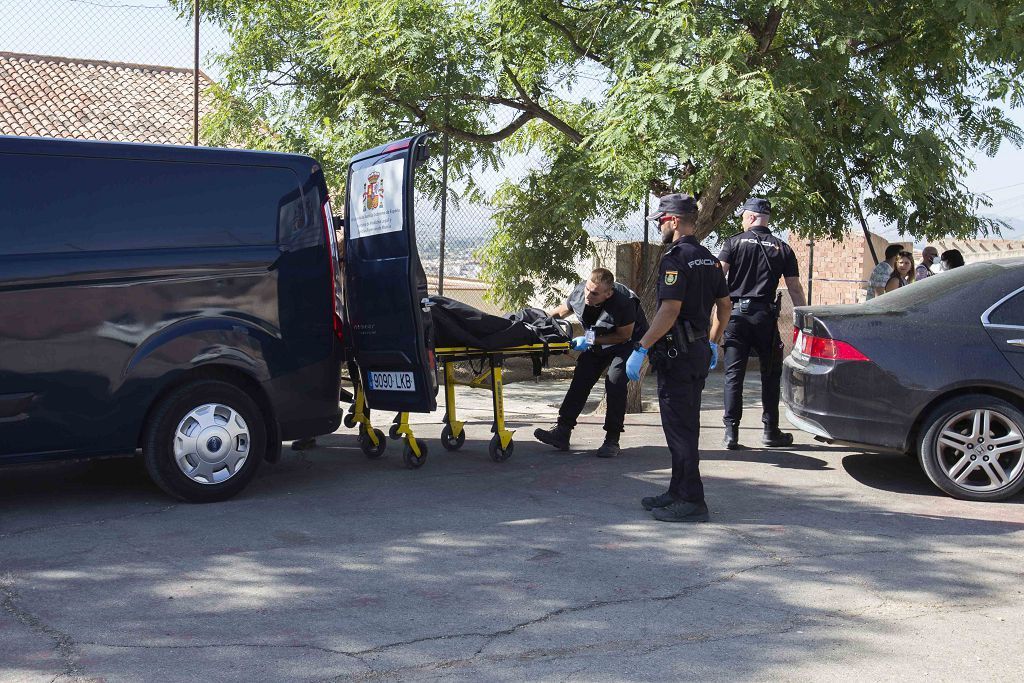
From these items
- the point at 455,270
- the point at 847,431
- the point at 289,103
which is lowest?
the point at 847,431

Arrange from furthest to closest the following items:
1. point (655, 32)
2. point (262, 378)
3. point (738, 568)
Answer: point (655, 32)
point (262, 378)
point (738, 568)

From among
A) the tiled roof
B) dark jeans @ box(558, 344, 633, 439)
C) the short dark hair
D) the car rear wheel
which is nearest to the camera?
the car rear wheel

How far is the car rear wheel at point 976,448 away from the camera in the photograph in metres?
6.59

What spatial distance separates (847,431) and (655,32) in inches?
137

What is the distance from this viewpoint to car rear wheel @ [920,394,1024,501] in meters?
6.59

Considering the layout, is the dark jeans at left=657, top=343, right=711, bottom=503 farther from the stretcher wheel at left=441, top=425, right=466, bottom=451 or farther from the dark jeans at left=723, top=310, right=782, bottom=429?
the stretcher wheel at left=441, top=425, right=466, bottom=451

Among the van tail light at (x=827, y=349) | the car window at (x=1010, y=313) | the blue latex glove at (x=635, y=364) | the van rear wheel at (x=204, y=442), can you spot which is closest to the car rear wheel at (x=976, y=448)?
the car window at (x=1010, y=313)

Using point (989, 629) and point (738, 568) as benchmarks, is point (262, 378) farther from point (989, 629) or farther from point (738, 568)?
point (989, 629)

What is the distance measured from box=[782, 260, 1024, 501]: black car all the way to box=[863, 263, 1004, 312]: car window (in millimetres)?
11

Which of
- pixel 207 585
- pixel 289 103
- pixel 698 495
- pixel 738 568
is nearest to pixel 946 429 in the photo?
pixel 698 495

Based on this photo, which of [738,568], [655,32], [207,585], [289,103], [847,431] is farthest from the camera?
[289,103]

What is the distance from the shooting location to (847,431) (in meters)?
6.96

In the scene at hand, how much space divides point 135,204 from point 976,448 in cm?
516

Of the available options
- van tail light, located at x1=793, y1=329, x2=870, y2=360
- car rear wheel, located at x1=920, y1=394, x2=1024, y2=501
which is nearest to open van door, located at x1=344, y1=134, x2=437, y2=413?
van tail light, located at x1=793, y1=329, x2=870, y2=360
